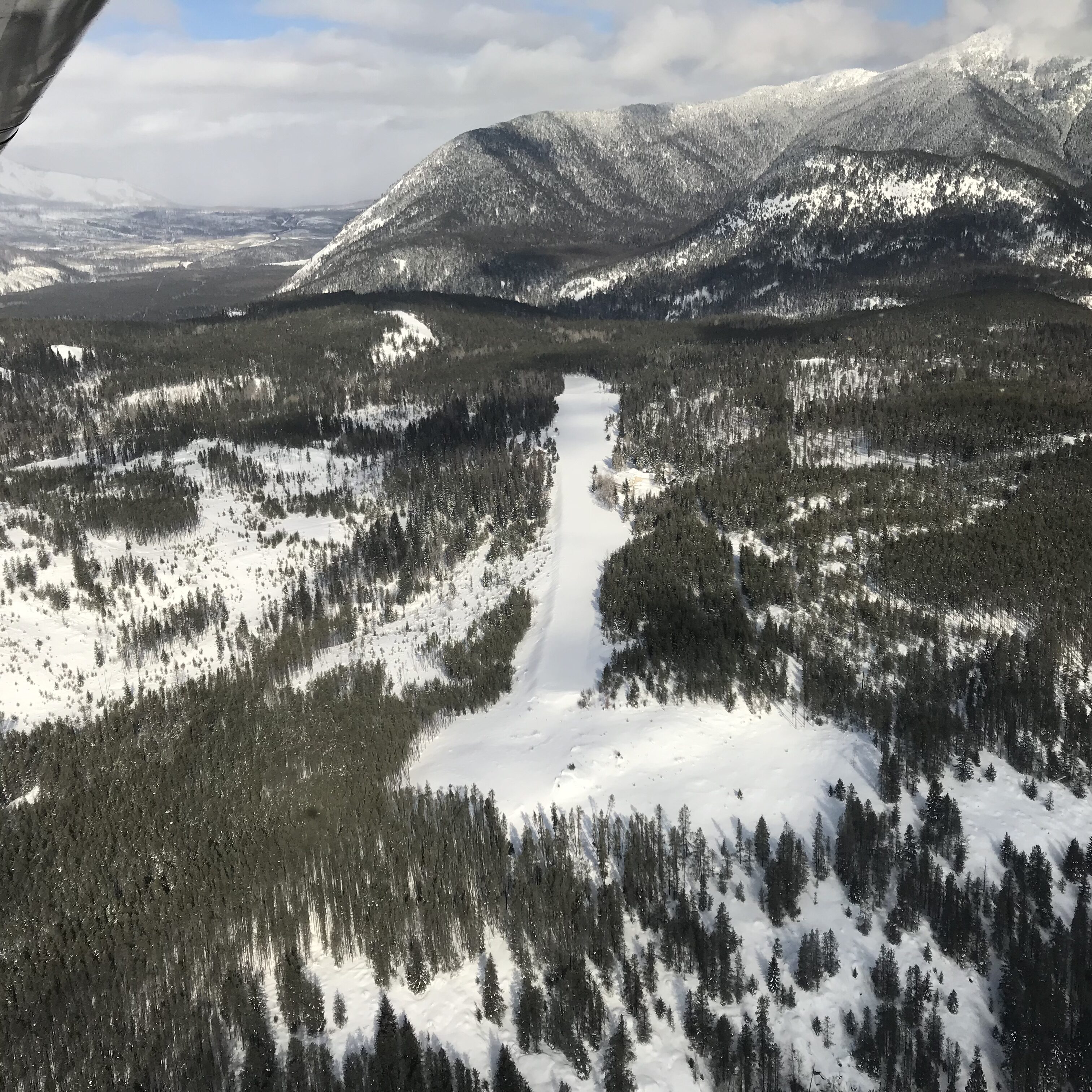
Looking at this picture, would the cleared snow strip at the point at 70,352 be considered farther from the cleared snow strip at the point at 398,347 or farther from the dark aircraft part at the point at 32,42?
the dark aircraft part at the point at 32,42

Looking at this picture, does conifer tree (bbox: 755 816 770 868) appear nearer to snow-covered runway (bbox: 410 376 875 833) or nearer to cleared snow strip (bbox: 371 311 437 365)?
snow-covered runway (bbox: 410 376 875 833)

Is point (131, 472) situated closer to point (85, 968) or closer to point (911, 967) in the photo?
point (85, 968)

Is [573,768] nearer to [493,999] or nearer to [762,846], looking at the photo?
[762,846]

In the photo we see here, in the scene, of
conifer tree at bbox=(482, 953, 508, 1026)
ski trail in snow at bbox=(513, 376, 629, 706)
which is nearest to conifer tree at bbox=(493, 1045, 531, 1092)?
conifer tree at bbox=(482, 953, 508, 1026)

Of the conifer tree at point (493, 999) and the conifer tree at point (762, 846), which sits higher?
the conifer tree at point (762, 846)

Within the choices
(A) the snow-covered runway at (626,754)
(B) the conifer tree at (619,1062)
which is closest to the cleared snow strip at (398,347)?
(A) the snow-covered runway at (626,754)

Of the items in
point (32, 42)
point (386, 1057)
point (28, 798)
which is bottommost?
point (386, 1057)

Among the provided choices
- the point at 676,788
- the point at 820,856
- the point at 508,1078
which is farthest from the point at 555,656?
the point at 508,1078

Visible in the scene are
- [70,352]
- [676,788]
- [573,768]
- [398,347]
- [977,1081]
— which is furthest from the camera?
[398,347]

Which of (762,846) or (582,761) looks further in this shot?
(582,761)
